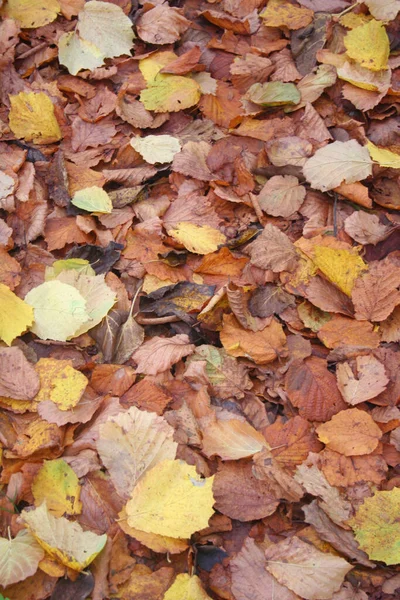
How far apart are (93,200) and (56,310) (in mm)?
506

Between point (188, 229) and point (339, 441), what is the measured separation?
0.95m

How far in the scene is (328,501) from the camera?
1.55 metres

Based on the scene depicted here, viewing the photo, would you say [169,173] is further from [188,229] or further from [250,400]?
[250,400]

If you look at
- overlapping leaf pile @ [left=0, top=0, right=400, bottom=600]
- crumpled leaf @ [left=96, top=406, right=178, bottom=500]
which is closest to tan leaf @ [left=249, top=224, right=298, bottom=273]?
overlapping leaf pile @ [left=0, top=0, right=400, bottom=600]

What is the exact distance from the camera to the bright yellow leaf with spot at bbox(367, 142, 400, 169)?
82.0 inches

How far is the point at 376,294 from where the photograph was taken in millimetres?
1870

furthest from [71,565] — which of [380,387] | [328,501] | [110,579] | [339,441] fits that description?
[380,387]

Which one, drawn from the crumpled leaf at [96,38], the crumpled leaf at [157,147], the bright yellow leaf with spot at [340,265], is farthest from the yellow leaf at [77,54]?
the bright yellow leaf with spot at [340,265]

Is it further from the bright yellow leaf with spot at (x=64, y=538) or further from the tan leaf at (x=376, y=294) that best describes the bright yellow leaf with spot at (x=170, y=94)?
the bright yellow leaf with spot at (x=64, y=538)

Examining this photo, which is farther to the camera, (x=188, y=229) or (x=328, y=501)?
(x=188, y=229)

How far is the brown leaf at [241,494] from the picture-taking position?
1.55 metres

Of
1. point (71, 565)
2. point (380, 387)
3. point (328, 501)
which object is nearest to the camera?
point (71, 565)

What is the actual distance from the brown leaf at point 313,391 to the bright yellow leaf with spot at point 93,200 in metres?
0.95

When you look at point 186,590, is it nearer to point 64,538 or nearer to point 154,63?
point 64,538
